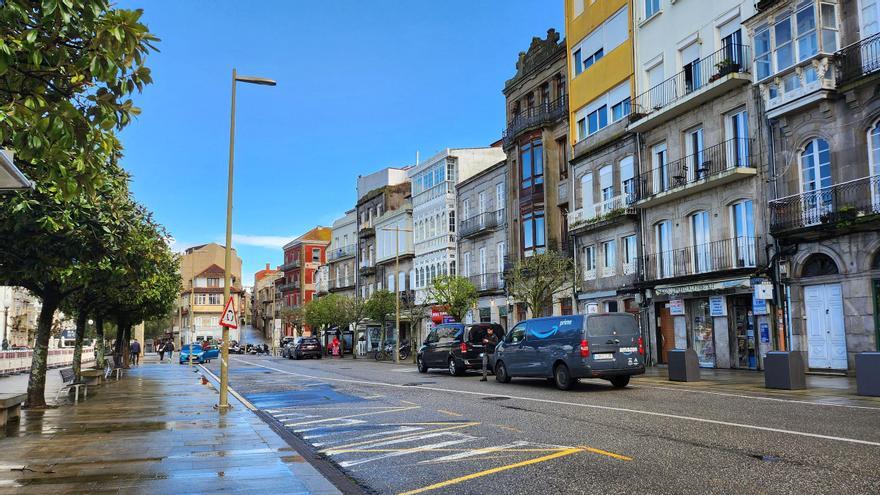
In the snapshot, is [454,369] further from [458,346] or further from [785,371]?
[785,371]

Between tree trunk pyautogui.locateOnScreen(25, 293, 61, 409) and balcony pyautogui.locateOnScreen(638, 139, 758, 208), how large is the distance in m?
21.0

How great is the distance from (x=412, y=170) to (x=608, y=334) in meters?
41.1

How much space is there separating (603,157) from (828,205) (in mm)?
13349

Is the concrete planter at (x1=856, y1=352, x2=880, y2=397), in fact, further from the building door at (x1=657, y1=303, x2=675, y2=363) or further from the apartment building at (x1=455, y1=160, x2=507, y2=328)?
the apartment building at (x1=455, y1=160, x2=507, y2=328)

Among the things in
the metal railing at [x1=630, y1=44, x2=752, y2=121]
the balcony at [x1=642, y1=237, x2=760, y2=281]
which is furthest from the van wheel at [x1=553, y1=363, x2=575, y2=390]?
the metal railing at [x1=630, y1=44, x2=752, y2=121]

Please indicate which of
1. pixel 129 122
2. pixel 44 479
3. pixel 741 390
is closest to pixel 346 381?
pixel 741 390

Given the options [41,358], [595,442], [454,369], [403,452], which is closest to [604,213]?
[454,369]

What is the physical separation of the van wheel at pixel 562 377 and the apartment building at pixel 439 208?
102ft

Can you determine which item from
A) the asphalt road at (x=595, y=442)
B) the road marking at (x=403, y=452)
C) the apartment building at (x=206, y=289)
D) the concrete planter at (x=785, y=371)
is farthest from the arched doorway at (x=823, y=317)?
the apartment building at (x=206, y=289)

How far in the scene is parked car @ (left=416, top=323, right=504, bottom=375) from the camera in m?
25.7

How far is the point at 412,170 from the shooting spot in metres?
57.7

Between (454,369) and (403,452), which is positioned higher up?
(454,369)

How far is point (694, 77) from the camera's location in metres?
28.3

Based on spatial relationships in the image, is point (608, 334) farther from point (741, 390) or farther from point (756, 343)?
point (756, 343)
